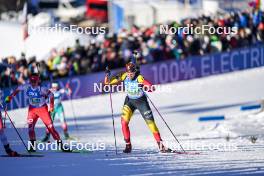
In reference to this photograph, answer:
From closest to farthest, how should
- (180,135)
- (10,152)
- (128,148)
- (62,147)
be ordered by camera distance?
(10,152) < (128,148) < (62,147) < (180,135)

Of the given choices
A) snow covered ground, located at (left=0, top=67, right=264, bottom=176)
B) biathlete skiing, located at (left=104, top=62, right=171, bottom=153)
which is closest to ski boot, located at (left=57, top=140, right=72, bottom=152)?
snow covered ground, located at (left=0, top=67, right=264, bottom=176)

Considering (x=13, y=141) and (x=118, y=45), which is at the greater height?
(x=118, y=45)

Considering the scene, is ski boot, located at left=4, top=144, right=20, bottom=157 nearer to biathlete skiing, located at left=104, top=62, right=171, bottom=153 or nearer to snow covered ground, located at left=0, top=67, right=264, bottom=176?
snow covered ground, located at left=0, top=67, right=264, bottom=176

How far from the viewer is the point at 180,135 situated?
20.5 m

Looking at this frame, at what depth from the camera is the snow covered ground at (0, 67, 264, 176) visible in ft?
45.9

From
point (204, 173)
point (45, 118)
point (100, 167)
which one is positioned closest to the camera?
point (204, 173)

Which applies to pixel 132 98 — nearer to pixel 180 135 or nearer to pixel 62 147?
pixel 62 147

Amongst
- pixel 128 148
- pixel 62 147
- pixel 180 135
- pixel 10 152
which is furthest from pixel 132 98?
pixel 180 135

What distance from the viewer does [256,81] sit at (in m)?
30.6

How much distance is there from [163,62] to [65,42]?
4743mm

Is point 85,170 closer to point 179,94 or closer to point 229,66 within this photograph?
point 179,94

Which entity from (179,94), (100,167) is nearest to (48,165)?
(100,167)

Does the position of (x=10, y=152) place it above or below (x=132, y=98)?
below

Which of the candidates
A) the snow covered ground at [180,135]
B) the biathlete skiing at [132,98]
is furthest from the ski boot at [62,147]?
the biathlete skiing at [132,98]
